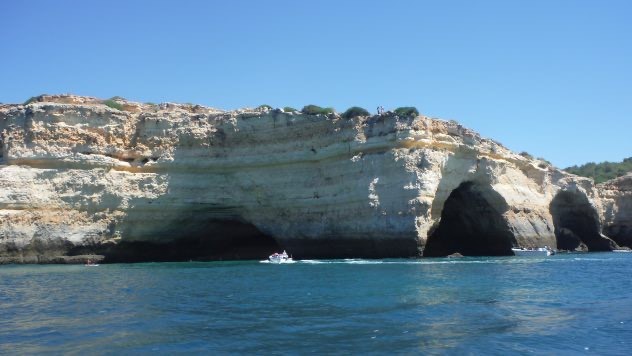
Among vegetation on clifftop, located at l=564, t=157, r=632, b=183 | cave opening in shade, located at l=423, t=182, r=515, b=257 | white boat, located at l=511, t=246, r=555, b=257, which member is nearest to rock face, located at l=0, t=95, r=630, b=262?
cave opening in shade, located at l=423, t=182, r=515, b=257

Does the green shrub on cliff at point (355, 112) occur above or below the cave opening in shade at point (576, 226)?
above

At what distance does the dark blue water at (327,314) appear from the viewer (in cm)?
1052

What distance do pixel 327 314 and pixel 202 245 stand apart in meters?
29.4

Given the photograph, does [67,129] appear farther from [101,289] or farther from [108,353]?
[108,353]

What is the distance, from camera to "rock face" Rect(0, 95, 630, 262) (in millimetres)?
33625

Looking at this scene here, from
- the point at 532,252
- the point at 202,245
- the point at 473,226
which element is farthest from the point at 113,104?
the point at 532,252

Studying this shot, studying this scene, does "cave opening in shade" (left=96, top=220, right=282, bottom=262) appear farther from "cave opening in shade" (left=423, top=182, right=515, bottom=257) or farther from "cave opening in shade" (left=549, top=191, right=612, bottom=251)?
"cave opening in shade" (left=549, top=191, right=612, bottom=251)

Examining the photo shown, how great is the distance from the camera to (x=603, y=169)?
303 feet

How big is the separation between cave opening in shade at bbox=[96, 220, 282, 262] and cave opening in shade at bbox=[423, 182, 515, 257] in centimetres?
1162

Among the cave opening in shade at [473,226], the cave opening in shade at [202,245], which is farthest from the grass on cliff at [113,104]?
the cave opening in shade at [473,226]

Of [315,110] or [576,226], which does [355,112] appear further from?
[576,226]

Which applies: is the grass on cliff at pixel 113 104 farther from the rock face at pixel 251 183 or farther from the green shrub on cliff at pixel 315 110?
the green shrub on cliff at pixel 315 110

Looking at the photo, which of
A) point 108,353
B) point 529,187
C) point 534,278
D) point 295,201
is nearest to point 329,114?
point 295,201

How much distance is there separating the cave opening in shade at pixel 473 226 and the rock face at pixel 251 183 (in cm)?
9
